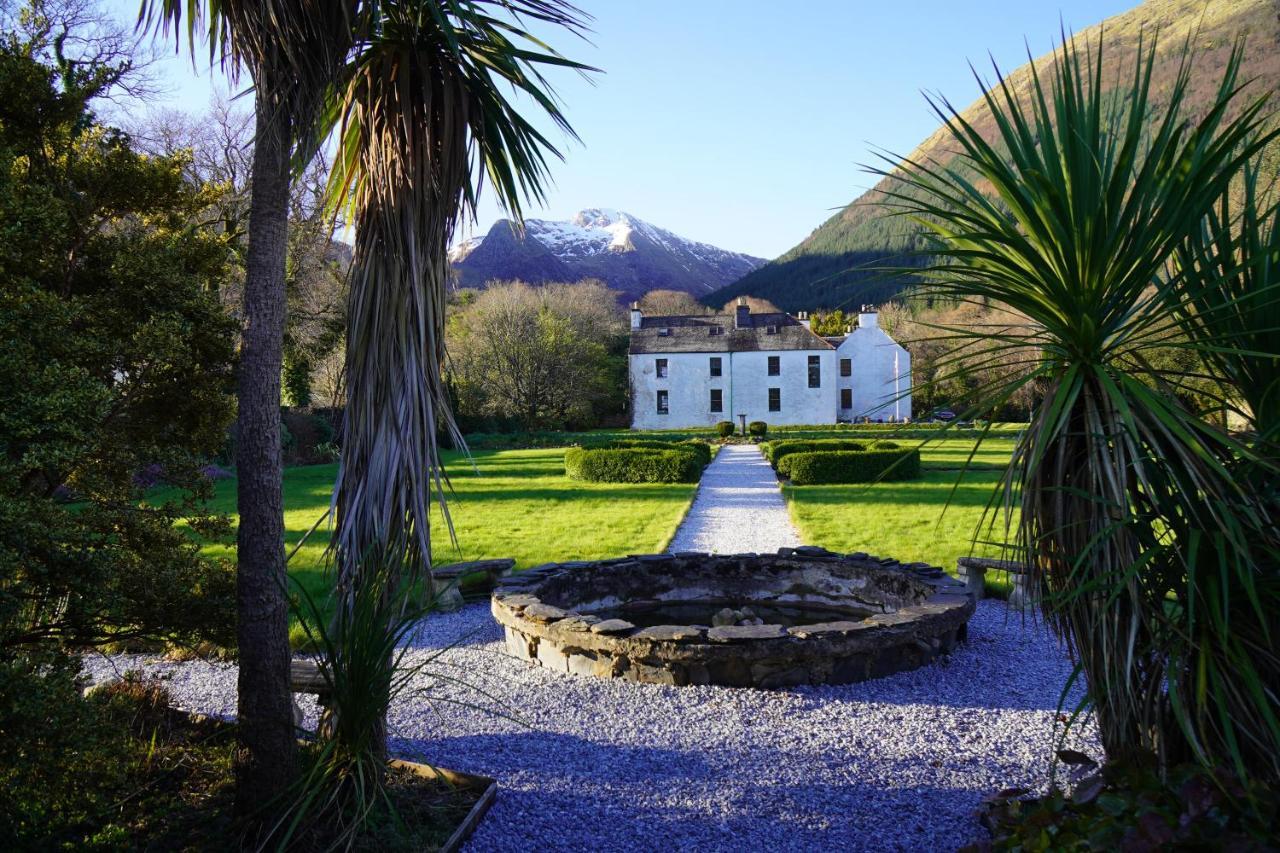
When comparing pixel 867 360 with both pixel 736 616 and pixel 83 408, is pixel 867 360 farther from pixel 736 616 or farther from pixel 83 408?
pixel 83 408

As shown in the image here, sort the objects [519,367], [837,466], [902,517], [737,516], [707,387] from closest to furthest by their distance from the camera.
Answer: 1. [902,517]
2. [737,516]
3. [837,466]
4. [519,367]
5. [707,387]

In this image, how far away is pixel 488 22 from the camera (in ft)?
10.0

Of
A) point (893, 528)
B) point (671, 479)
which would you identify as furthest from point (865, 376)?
point (893, 528)

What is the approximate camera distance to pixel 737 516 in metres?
12.0

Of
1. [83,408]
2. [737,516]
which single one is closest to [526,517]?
[737,516]

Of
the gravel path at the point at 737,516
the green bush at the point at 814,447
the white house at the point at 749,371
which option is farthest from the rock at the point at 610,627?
the white house at the point at 749,371

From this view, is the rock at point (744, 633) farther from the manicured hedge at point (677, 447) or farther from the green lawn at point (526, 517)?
the manicured hedge at point (677, 447)

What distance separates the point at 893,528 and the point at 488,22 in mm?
8910

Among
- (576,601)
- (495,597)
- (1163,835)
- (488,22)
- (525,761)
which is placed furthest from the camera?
(576,601)

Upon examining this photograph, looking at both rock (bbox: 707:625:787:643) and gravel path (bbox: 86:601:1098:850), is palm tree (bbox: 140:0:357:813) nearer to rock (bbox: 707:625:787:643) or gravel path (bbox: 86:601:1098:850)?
gravel path (bbox: 86:601:1098:850)

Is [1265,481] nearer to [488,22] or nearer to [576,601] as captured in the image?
[488,22]

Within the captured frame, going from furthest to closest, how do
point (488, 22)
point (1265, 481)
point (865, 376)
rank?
point (865, 376)
point (488, 22)
point (1265, 481)

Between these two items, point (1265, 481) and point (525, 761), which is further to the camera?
point (525, 761)

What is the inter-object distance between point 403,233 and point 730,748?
2933mm
